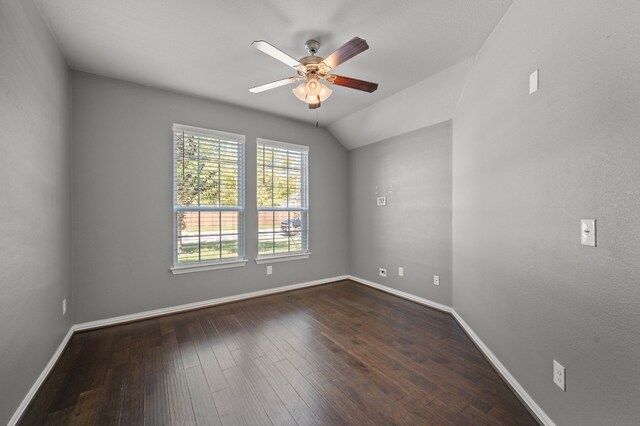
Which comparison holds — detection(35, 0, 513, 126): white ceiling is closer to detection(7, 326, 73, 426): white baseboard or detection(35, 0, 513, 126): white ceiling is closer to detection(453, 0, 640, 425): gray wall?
detection(453, 0, 640, 425): gray wall

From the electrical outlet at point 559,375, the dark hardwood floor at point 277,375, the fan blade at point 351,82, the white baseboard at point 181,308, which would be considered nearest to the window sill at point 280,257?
the white baseboard at point 181,308

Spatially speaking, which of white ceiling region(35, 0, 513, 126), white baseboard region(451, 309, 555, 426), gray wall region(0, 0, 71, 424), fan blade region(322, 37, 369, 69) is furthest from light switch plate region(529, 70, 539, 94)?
gray wall region(0, 0, 71, 424)

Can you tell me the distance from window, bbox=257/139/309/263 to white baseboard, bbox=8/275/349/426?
0.53 meters

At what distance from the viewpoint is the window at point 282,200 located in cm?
402

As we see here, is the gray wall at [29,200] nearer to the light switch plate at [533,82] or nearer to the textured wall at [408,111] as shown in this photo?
the light switch plate at [533,82]

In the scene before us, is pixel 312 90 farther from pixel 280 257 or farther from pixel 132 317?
pixel 132 317

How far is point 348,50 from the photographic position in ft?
6.18

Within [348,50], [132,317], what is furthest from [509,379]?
[132,317]

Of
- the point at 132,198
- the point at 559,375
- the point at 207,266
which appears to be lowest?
the point at 559,375

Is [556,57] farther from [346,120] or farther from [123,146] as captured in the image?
[123,146]

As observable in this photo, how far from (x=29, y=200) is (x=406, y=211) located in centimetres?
391

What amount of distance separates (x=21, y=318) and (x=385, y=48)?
3440 mm

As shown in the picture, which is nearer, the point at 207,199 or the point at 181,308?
the point at 181,308

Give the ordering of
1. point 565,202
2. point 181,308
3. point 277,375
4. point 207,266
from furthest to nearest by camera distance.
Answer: point 207,266, point 181,308, point 277,375, point 565,202
